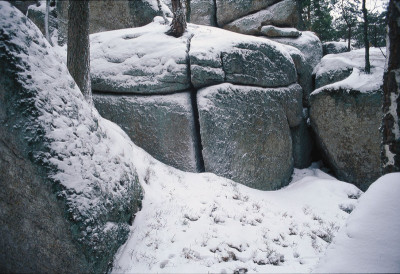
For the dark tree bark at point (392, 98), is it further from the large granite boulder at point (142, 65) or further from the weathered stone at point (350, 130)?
the weathered stone at point (350, 130)

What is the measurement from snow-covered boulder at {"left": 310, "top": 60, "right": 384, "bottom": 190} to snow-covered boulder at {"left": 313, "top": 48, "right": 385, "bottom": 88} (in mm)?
634

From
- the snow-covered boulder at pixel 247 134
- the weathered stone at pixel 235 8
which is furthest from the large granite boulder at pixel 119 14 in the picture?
the snow-covered boulder at pixel 247 134

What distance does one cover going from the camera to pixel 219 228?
17.5 ft

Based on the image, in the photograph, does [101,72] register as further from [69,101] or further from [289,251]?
[289,251]

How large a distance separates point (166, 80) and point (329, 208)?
7189mm

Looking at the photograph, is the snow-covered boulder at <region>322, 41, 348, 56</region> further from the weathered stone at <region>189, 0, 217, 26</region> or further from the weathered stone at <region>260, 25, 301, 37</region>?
the weathered stone at <region>189, 0, 217, 26</region>

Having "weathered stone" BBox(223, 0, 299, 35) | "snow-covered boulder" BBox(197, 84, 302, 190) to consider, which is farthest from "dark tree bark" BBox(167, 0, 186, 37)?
"weathered stone" BBox(223, 0, 299, 35)

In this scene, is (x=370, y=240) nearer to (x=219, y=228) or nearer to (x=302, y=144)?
(x=219, y=228)

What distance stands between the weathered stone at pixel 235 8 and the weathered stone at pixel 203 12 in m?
0.54

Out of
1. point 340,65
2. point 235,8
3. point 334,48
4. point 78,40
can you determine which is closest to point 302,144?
point 340,65

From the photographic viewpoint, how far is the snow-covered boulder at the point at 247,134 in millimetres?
8344

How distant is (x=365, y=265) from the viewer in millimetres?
2309

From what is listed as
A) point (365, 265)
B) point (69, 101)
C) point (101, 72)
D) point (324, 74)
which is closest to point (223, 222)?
point (365, 265)

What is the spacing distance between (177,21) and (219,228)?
8.21 metres
